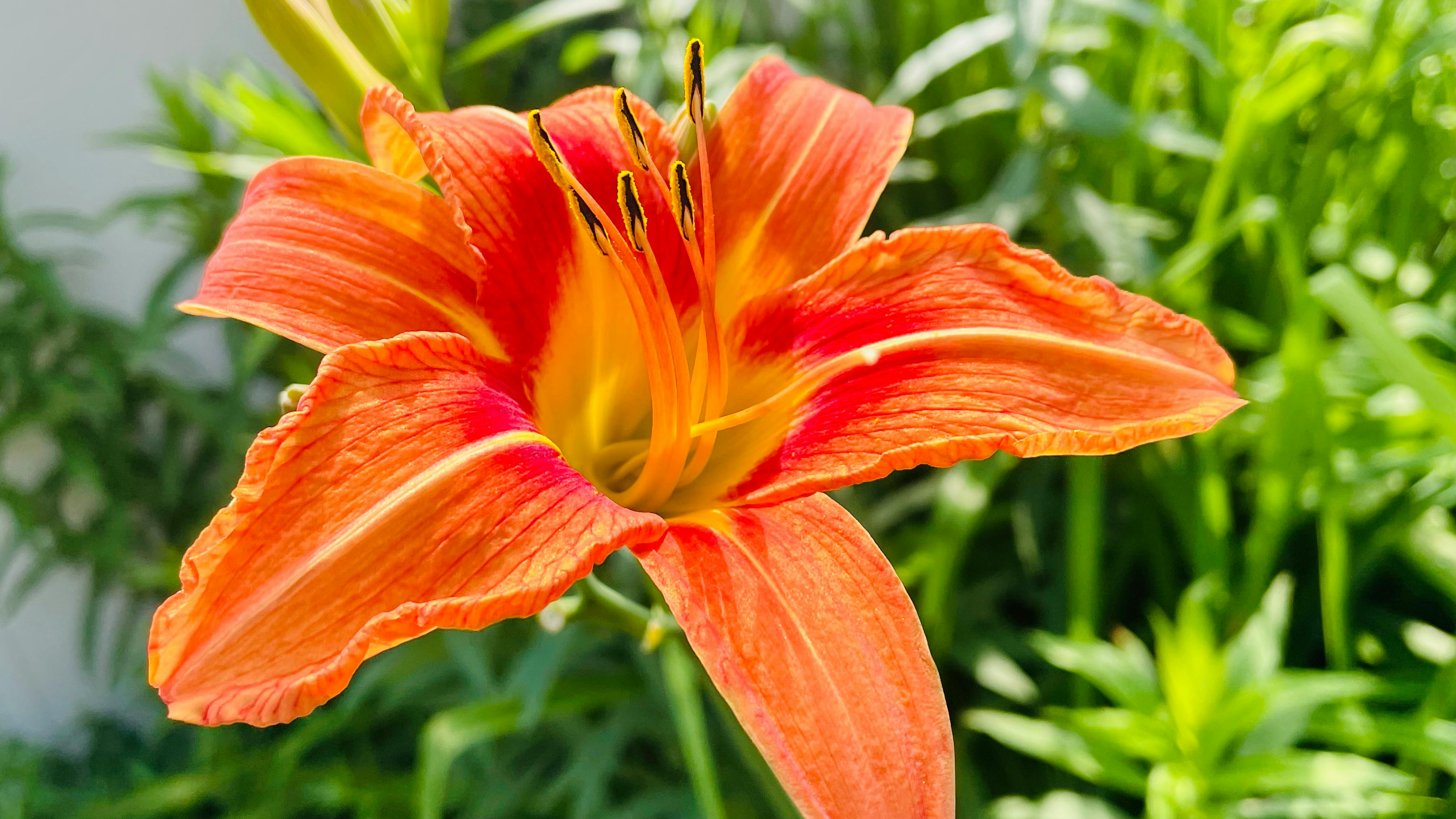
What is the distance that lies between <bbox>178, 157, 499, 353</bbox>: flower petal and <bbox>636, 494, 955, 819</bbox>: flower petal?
0.48 ft

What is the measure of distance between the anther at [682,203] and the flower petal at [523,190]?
0.07 m

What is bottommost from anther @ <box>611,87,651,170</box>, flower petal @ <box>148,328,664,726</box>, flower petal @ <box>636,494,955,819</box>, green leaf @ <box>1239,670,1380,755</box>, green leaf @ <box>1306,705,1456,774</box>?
green leaf @ <box>1306,705,1456,774</box>

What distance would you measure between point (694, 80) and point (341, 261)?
0.54 feet

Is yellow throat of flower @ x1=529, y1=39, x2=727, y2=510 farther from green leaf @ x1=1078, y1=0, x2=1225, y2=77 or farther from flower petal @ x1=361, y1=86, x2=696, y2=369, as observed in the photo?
green leaf @ x1=1078, y1=0, x2=1225, y2=77

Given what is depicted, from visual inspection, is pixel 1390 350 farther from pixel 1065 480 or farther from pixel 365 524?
pixel 365 524

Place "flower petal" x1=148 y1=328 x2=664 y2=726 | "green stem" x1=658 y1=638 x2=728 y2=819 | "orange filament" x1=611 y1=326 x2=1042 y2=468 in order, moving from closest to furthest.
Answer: "flower petal" x1=148 y1=328 x2=664 y2=726, "orange filament" x1=611 y1=326 x2=1042 y2=468, "green stem" x1=658 y1=638 x2=728 y2=819

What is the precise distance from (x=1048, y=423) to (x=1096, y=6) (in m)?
0.55

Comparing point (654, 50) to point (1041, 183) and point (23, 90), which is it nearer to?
point (1041, 183)

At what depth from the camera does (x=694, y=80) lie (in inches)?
15.0

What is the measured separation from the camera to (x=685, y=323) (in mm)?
470

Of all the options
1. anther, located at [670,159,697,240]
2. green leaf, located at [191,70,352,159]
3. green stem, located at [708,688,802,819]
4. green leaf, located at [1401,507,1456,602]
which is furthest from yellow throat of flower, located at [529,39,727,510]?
green leaf, located at [1401,507,1456,602]

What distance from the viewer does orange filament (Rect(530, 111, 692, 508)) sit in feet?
1.20

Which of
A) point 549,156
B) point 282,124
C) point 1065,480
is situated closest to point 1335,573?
point 1065,480

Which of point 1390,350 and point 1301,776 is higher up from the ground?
point 1390,350
